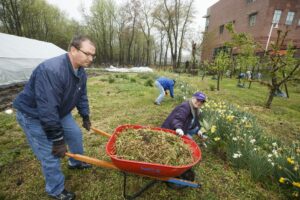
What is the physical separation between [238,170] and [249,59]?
5.71 meters

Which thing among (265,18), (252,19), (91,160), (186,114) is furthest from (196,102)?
(252,19)

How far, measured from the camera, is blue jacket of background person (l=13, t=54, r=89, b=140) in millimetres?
1737

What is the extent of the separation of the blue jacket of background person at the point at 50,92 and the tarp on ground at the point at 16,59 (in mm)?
8807

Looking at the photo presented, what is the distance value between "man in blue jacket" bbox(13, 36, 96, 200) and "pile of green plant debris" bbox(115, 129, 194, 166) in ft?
2.27

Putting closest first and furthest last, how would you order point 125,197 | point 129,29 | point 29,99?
1. point 29,99
2. point 125,197
3. point 129,29

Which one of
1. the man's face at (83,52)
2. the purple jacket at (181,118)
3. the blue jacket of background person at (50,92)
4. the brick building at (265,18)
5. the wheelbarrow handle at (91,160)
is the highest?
the brick building at (265,18)

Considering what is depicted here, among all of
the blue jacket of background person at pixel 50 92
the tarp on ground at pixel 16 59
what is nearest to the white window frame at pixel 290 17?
the tarp on ground at pixel 16 59

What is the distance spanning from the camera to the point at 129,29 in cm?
3659

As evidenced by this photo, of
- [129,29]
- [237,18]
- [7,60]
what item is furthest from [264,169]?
[129,29]

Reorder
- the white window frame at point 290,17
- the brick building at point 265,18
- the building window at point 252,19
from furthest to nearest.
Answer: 1. the building window at point 252,19
2. the white window frame at point 290,17
3. the brick building at point 265,18

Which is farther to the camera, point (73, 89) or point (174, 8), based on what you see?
point (174, 8)

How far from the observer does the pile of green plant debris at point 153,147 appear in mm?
2023

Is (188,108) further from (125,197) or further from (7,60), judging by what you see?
(7,60)

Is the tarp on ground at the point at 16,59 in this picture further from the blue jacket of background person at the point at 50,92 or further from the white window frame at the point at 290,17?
the white window frame at the point at 290,17
